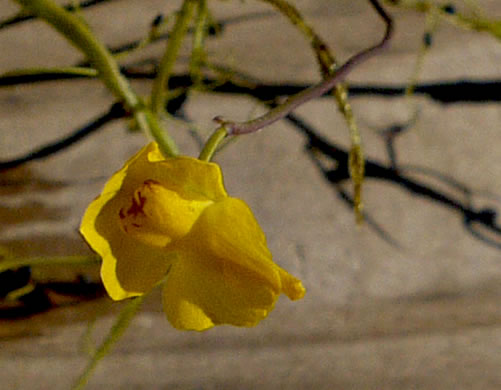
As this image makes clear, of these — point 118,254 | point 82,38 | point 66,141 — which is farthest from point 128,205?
point 66,141

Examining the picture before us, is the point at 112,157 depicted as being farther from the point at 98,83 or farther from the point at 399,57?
the point at 399,57

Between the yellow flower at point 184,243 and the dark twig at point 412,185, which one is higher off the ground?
the yellow flower at point 184,243

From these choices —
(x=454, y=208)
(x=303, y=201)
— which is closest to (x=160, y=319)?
(x=303, y=201)

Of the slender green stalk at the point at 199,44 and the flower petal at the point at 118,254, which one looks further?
the slender green stalk at the point at 199,44

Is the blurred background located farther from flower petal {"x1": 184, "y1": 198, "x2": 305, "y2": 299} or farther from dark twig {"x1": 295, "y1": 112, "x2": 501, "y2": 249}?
flower petal {"x1": 184, "y1": 198, "x2": 305, "y2": 299}

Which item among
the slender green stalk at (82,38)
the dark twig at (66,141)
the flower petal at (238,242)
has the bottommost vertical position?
the dark twig at (66,141)

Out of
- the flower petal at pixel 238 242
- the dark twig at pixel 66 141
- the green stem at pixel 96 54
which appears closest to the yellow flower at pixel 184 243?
the flower petal at pixel 238 242

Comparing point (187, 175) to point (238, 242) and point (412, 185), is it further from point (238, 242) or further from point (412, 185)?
point (412, 185)

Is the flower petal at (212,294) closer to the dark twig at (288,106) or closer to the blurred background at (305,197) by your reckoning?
the dark twig at (288,106)
